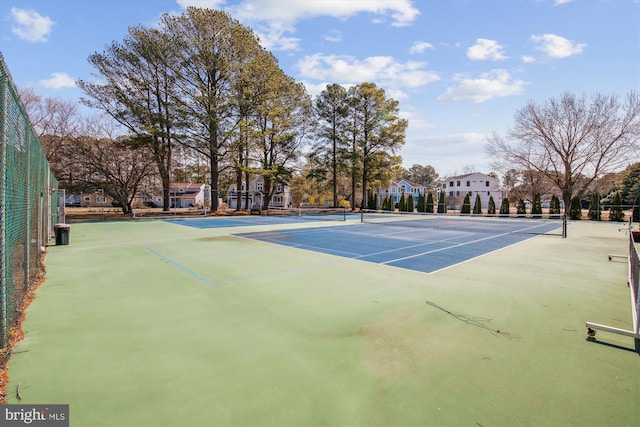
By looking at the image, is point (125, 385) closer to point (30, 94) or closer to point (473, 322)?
point (473, 322)

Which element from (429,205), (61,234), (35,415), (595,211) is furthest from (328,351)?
(429,205)

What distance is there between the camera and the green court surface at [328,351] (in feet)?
8.16

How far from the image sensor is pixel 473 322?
4273mm

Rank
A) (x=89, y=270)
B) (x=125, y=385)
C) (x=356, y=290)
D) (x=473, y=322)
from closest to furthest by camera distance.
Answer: (x=125, y=385) → (x=473, y=322) → (x=356, y=290) → (x=89, y=270)

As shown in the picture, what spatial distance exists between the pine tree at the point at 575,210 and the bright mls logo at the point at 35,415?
126 ft

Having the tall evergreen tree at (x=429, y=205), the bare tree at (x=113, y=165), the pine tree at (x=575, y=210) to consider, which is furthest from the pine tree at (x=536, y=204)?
the bare tree at (x=113, y=165)

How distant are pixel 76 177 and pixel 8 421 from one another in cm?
3024

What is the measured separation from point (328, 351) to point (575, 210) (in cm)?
3612

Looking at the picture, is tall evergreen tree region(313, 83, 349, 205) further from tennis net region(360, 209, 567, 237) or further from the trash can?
the trash can

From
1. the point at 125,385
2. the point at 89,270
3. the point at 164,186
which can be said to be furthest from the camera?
the point at 164,186

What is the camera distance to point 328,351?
3453 mm

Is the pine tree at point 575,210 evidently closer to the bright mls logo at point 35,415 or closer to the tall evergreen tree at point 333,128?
the tall evergreen tree at point 333,128

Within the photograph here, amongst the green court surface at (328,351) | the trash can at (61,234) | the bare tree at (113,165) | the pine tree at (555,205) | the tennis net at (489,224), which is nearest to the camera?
the green court surface at (328,351)

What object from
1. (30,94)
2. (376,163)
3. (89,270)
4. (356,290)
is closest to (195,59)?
(30,94)
